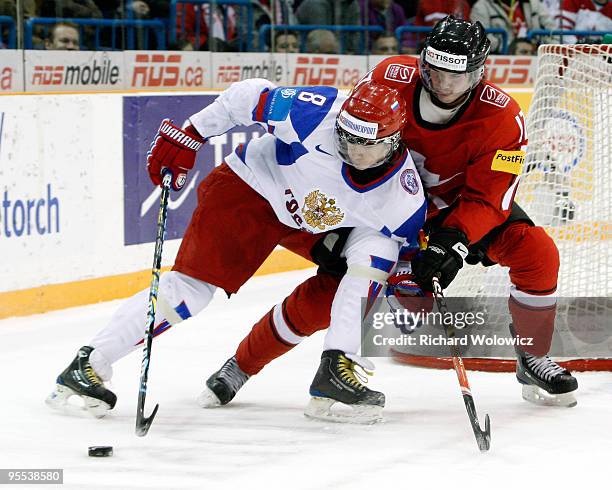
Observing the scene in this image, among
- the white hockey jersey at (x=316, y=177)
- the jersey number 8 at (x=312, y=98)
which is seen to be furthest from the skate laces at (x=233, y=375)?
the jersey number 8 at (x=312, y=98)

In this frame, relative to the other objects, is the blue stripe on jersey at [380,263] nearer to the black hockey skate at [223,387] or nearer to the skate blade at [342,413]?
the skate blade at [342,413]

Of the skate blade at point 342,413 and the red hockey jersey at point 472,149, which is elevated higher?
the red hockey jersey at point 472,149

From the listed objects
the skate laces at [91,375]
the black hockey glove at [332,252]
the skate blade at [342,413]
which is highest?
the black hockey glove at [332,252]

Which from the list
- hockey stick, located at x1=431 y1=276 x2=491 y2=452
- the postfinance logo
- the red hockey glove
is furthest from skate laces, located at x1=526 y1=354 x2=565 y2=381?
the red hockey glove

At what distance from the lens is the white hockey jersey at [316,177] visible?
3.25 m

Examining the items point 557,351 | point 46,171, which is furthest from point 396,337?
point 46,171

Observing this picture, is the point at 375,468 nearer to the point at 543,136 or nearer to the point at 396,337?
the point at 396,337

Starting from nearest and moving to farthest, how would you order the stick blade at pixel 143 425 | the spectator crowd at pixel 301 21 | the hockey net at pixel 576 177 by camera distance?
the stick blade at pixel 143 425 → the hockey net at pixel 576 177 → the spectator crowd at pixel 301 21

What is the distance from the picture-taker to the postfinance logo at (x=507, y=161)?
3.36m

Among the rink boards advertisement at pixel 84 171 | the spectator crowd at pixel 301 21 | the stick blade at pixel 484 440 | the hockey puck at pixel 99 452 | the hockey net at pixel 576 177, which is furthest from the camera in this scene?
the spectator crowd at pixel 301 21

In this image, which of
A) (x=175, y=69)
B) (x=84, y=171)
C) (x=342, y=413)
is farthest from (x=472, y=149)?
(x=175, y=69)

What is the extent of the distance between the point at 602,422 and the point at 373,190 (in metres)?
0.92

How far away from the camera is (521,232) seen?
3.55 metres

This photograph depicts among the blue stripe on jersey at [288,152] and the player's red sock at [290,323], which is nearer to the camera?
the blue stripe on jersey at [288,152]
